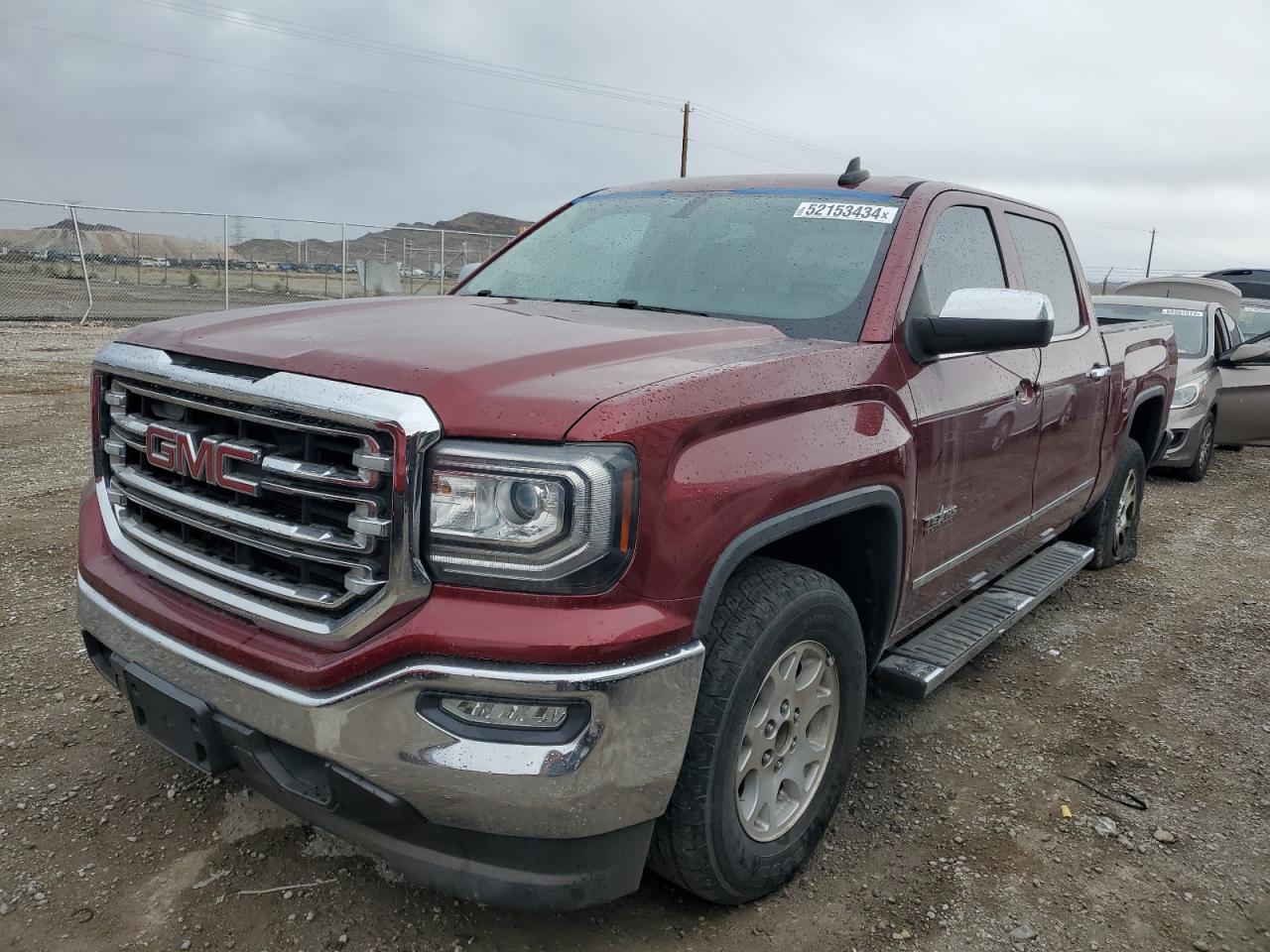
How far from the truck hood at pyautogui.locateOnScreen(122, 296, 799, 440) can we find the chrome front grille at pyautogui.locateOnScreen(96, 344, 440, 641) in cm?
6

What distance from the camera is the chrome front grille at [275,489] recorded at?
1894mm

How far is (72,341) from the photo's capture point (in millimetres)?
14047

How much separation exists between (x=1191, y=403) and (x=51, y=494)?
8.47 m

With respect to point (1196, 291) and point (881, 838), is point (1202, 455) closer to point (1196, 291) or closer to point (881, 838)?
point (1196, 291)

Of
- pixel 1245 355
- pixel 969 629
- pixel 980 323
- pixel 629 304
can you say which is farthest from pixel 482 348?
pixel 1245 355

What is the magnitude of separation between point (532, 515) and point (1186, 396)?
25.9ft

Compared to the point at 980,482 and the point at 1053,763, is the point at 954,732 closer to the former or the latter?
the point at 1053,763

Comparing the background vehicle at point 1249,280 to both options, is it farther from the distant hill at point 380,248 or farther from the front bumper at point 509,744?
the front bumper at point 509,744

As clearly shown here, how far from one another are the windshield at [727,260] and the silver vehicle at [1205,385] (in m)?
6.11

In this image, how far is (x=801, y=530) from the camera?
2389 millimetres

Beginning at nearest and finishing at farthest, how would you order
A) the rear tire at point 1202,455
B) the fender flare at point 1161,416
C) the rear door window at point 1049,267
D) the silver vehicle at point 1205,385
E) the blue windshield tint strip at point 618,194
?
the blue windshield tint strip at point 618,194
the rear door window at point 1049,267
the fender flare at point 1161,416
the silver vehicle at point 1205,385
the rear tire at point 1202,455

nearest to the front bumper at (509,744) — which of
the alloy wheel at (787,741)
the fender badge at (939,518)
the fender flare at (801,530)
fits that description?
the fender flare at (801,530)

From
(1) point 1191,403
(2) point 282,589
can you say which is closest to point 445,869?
(2) point 282,589

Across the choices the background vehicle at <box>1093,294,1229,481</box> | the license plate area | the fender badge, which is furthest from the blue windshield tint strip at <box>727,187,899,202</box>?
the background vehicle at <box>1093,294,1229,481</box>
